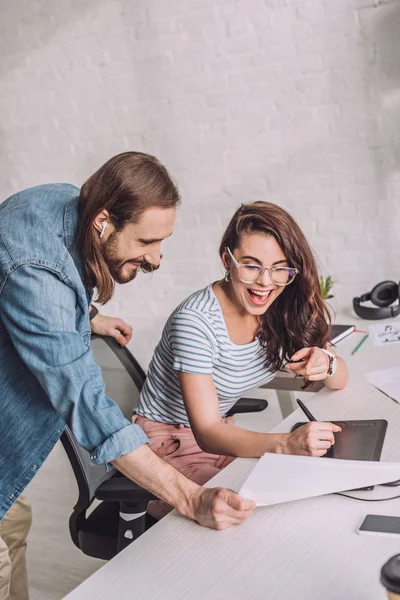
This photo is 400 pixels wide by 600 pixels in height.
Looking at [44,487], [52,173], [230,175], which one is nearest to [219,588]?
[44,487]

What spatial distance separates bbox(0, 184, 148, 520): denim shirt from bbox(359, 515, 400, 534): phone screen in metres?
0.43

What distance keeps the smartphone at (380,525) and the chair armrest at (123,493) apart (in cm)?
53

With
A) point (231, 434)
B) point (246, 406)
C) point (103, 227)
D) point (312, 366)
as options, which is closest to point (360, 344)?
point (246, 406)

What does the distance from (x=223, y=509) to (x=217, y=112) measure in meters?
2.59

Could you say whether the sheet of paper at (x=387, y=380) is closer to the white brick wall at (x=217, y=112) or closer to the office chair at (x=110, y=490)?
the office chair at (x=110, y=490)

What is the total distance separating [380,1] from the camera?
304 centimetres

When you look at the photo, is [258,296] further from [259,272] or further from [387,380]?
[387,380]

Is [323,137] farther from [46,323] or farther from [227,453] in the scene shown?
[46,323]

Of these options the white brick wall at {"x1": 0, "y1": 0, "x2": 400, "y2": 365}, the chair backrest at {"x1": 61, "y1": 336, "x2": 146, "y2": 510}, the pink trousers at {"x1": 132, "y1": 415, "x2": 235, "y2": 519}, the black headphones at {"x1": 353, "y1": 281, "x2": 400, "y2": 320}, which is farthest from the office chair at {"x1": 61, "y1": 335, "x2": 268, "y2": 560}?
the white brick wall at {"x1": 0, "y1": 0, "x2": 400, "y2": 365}

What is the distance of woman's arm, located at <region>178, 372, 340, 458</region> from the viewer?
1.48 metres

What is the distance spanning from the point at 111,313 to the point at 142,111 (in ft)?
3.79

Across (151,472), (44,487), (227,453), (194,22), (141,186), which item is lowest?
(44,487)

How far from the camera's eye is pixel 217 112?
3508 mm

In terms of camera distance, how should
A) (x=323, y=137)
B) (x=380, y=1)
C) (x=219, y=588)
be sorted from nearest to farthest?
(x=219, y=588) → (x=380, y=1) → (x=323, y=137)
